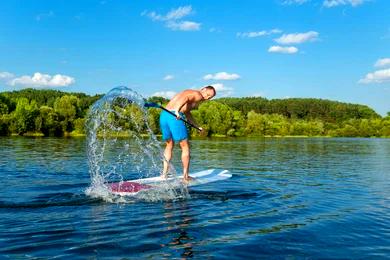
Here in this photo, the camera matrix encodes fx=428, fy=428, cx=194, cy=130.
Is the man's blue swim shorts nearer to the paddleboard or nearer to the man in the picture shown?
the man

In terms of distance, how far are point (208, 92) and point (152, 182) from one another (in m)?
3.11

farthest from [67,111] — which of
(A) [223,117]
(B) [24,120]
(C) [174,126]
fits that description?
(C) [174,126]

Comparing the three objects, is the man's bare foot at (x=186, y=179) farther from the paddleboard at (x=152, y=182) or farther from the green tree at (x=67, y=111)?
the green tree at (x=67, y=111)

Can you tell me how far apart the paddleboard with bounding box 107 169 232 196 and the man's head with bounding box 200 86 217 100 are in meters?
2.43

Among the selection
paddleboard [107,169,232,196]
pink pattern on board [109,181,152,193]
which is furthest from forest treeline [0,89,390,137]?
pink pattern on board [109,181,152,193]

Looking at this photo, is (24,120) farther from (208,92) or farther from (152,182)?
(152,182)

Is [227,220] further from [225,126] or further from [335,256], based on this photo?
[225,126]

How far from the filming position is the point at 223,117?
112 m

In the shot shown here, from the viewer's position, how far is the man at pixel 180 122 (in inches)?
469

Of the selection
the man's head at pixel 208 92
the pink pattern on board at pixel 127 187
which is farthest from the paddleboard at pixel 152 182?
the man's head at pixel 208 92

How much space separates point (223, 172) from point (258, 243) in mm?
8112

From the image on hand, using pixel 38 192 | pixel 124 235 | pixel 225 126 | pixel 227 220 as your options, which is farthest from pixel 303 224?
pixel 225 126

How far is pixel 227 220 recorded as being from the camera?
7543mm

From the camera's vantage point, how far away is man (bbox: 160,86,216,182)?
469 inches
